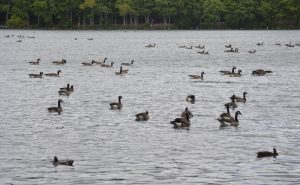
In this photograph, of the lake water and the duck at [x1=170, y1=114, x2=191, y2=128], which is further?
the duck at [x1=170, y1=114, x2=191, y2=128]

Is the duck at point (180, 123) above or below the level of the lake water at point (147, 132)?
above

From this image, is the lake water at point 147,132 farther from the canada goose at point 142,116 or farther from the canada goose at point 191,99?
the canada goose at point 191,99

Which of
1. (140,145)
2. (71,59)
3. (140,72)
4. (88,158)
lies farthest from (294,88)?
(71,59)

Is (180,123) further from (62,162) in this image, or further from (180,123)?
(62,162)

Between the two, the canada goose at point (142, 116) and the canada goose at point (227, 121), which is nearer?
the canada goose at point (227, 121)

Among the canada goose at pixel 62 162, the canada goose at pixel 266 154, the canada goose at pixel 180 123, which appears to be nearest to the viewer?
the canada goose at pixel 62 162

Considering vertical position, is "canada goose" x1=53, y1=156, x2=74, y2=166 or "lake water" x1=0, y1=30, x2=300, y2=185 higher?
"canada goose" x1=53, y1=156, x2=74, y2=166

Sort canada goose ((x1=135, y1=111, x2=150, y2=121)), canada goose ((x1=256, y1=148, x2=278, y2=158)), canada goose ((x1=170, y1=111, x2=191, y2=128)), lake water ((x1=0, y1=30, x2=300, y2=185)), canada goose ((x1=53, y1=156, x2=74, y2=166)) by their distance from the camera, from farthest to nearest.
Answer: canada goose ((x1=135, y1=111, x2=150, y2=121))
canada goose ((x1=170, y1=111, x2=191, y2=128))
canada goose ((x1=256, y1=148, x2=278, y2=158))
canada goose ((x1=53, y1=156, x2=74, y2=166))
lake water ((x1=0, y1=30, x2=300, y2=185))

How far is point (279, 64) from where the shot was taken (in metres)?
88.8

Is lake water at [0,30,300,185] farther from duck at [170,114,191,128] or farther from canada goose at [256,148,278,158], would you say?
duck at [170,114,191,128]

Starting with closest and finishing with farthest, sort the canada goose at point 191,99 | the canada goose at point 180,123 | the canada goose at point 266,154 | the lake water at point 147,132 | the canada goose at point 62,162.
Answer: the lake water at point 147,132 < the canada goose at point 62,162 < the canada goose at point 266,154 < the canada goose at point 180,123 < the canada goose at point 191,99

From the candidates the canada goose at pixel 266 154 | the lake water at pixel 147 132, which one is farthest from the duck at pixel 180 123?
the canada goose at pixel 266 154

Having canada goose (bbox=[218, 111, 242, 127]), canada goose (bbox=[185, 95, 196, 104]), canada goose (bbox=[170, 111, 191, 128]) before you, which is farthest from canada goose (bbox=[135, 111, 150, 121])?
canada goose (bbox=[185, 95, 196, 104])

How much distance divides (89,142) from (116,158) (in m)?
3.72
